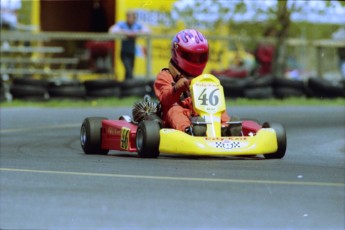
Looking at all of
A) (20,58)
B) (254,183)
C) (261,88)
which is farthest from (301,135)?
(20,58)

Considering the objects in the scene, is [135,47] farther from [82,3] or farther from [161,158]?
[161,158]

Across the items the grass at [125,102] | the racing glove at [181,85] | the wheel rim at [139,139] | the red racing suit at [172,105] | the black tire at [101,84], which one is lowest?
the grass at [125,102]

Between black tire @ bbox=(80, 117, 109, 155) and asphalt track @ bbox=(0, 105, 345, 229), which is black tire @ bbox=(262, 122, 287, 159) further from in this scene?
black tire @ bbox=(80, 117, 109, 155)

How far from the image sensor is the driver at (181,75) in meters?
9.67

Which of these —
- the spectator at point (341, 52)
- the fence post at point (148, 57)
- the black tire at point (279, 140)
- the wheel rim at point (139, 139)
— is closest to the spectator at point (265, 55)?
the spectator at point (341, 52)

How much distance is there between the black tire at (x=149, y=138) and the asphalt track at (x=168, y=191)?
10 centimetres

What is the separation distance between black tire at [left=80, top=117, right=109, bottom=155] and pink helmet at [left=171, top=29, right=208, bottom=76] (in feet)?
3.35

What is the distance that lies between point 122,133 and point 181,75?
33.9 inches

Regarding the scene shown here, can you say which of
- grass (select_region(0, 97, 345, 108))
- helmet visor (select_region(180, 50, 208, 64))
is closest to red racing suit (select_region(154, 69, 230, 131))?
helmet visor (select_region(180, 50, 208, 64))

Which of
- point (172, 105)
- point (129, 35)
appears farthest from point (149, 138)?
point (129, 35)

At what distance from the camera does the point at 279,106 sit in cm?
2042

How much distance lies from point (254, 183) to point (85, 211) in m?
1.71

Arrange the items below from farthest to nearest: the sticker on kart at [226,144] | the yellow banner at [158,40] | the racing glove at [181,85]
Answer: the yellow banner at [158,40] < the racing glove at [181,85] < the sticker on kart at [226,144]

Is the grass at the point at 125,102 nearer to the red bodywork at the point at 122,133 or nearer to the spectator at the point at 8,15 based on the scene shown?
the spectator at the point at 8,15
